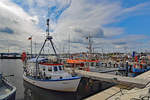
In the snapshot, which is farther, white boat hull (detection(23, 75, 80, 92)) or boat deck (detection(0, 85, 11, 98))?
white boat hull (detection(23, 75, 80, 92))

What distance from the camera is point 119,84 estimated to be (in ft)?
48.1

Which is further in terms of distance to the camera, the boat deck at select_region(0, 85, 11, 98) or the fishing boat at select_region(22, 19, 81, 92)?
the fishing boat at select_region(22, 19, 81, 92)

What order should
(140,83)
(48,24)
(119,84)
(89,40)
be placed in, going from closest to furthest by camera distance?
(140,83), (119,84), (48,24), (89,40)

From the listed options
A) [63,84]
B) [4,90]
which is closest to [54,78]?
[63,84]

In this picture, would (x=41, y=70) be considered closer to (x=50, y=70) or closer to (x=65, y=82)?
(x=50, y=70)

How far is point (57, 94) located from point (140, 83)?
32.2 feet

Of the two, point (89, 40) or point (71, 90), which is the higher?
point (89, 40)

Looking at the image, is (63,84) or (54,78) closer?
(63,84)

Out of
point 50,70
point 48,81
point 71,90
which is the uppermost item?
point 50,70

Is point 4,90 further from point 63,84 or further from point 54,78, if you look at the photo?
point 54,78

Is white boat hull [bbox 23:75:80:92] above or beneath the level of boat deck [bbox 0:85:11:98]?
beneath

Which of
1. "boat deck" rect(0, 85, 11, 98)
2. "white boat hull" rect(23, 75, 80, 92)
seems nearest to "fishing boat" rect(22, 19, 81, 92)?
"white boat hull" rect(23, 75, 80, 92)

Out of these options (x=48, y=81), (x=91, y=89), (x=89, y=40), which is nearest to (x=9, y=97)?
(x=48, y=81)

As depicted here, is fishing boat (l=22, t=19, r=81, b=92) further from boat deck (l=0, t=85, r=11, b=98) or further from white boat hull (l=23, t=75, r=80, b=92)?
boat deck (l=0, t=85, r=11, b=98)
